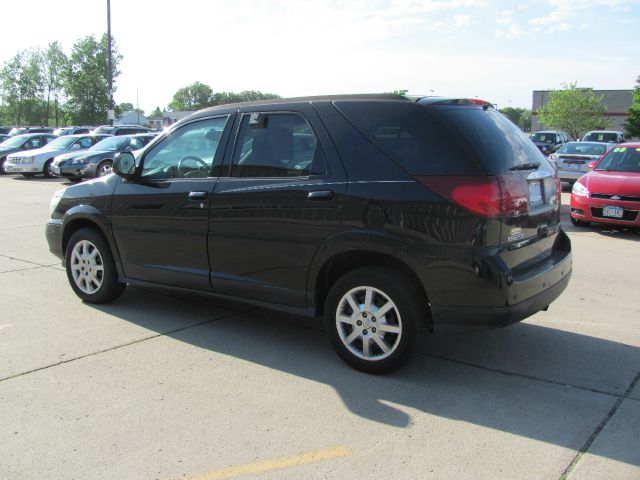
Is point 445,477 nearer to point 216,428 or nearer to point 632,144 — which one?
point 216,428

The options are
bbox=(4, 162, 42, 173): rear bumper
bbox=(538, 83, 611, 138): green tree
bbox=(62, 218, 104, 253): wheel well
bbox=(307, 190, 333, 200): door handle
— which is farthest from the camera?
bbox=(538, 83, 611, 138): green tree

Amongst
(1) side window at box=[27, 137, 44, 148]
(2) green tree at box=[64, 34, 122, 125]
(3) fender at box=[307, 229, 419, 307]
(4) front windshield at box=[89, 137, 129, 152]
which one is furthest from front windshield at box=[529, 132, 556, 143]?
(2) green tree at box=[64, 34, 122, 125]

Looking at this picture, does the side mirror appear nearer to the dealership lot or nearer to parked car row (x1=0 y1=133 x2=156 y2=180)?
the dealership lot

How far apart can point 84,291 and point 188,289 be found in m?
1.39

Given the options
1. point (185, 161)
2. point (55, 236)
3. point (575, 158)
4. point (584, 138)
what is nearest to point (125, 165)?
point (185, 161)

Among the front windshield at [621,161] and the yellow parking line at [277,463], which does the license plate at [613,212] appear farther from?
the yellow parking line at [277,463]

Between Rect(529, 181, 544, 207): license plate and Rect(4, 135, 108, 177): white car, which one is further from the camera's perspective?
Rect(4, 135, 108, 177): white car

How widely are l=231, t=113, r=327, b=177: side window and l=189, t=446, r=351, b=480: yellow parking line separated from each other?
1.89m

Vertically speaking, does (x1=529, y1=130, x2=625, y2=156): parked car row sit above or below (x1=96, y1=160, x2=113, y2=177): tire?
above

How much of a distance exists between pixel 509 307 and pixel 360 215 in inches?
43.4

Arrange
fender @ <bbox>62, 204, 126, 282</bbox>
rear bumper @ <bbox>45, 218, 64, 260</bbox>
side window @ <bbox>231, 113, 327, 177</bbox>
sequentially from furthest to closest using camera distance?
rear bumper @ <bbox>45, 218, 64, 260</bbox>
fender @ <bbox>62, 204, 126, 282</bbox>
side window @ <bbox>231, 113, 327, 177</bbox>

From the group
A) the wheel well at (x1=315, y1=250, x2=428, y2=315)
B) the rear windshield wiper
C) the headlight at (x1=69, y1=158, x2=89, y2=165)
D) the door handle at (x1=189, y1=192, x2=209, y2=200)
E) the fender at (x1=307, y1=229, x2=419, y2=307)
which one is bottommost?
the wheel well at (x1=315, y1=250, x2=428, y2=315)

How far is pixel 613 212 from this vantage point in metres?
9.65

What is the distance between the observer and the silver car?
53.1 feet
